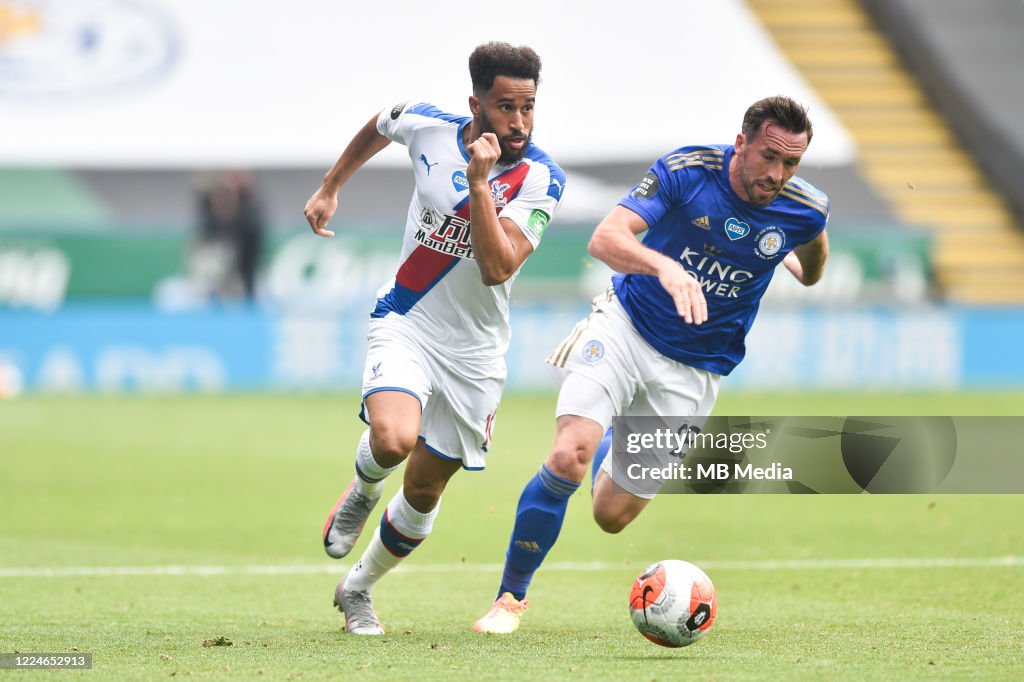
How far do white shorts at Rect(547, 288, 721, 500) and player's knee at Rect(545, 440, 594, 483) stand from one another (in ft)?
0.82

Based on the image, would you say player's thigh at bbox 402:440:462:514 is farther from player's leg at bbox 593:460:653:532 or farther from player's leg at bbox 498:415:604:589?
player's leg at bbox 593:460:653:532

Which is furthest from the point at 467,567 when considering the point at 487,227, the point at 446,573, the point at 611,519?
the point at 487,227

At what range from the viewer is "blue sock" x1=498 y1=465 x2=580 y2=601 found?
6.36 meters

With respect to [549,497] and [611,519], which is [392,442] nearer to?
[549,497]

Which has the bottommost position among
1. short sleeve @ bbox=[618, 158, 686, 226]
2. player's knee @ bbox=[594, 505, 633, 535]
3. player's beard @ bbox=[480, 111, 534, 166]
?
player's knee @ bbox=[594, 505, 633, 535]

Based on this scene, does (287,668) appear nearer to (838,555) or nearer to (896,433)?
(838,555)

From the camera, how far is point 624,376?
672cm

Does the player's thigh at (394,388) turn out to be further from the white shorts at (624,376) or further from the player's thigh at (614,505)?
the player's thigh at (614,505)

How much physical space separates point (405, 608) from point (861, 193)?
17795 millimetres

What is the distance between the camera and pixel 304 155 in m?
24.2

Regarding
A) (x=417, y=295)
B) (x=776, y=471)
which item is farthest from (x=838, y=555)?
(x=417, y=295)

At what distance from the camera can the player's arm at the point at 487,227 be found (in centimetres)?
570

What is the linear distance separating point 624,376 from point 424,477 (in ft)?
3.25

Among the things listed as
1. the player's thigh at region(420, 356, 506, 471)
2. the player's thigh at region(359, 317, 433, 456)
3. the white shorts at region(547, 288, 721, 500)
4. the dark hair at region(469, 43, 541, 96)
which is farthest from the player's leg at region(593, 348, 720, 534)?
the dark hair at region(469, 43, 541, 96)
